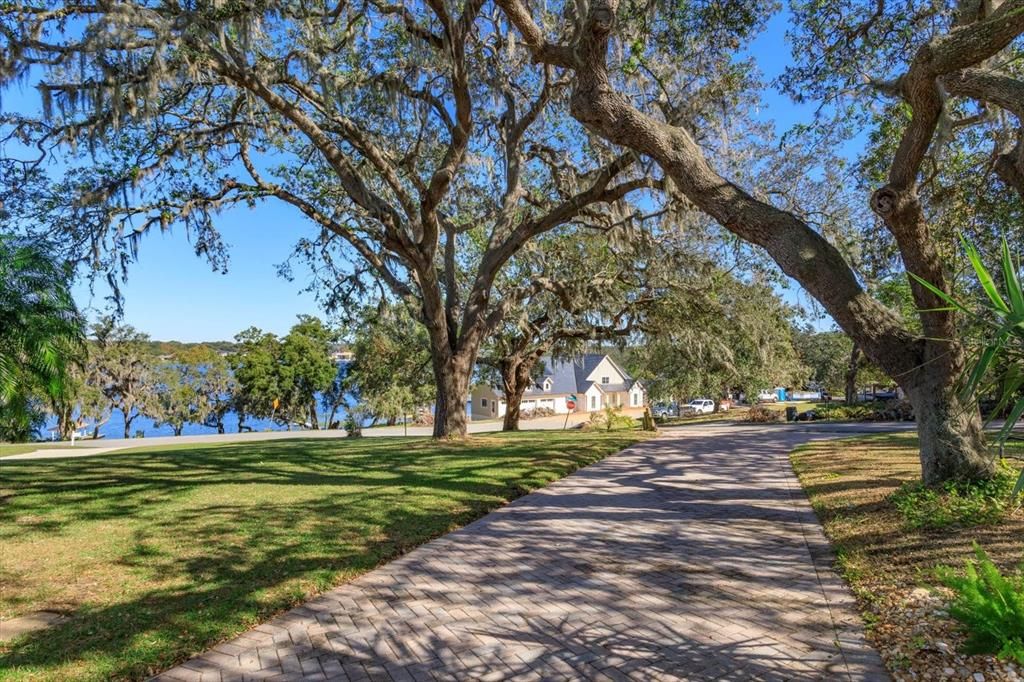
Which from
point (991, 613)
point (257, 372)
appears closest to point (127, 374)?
point (257, 372)

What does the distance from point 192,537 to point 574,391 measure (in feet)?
176

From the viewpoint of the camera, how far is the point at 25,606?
4059mm

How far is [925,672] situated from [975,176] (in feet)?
28.0

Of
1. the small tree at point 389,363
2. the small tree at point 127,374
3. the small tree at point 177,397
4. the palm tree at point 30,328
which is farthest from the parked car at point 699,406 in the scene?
the palm tree at point 30,328

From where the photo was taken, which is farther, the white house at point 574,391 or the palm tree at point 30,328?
the white house at point 574,391

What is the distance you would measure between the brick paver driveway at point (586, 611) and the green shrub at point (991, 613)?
0.51 m

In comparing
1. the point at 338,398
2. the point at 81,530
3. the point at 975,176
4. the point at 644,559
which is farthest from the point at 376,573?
the point at 338,398

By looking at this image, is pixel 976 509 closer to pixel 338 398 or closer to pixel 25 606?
pixel 25 606

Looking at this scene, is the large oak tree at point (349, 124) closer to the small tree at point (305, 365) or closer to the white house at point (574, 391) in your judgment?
the small tree at point (305, 365)

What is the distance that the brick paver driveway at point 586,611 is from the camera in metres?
3.21

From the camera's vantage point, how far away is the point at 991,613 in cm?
296

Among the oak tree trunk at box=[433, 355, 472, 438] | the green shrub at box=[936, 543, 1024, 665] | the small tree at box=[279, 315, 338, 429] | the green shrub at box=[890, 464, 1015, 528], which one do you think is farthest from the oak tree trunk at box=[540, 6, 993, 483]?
the small tree at box=[279, 315, 338, 429]

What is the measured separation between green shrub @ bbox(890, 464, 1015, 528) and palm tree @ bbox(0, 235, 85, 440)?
354 inches

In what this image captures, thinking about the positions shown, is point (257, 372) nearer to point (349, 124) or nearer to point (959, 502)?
point (349, 124)
